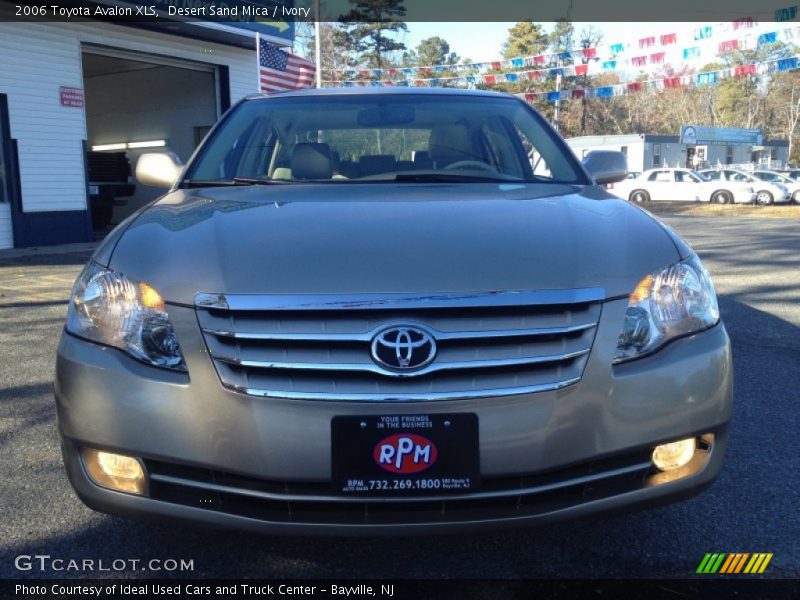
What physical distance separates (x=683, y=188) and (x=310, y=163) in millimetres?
29798

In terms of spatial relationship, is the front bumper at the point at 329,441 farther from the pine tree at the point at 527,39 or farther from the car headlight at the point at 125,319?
the pine tree at the point at 527,39

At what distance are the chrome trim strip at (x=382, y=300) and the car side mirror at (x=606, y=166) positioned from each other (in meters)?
1.72

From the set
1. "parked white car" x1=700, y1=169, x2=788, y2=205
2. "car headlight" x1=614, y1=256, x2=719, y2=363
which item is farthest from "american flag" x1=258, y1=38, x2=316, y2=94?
"parked white car" x1=700, y1=169, x2=788, y2=205

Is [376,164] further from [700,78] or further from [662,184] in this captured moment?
[662,184]

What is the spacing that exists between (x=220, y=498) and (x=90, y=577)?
0.64 m

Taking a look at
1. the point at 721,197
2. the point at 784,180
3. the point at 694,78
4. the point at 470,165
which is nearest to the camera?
the point at 470,165

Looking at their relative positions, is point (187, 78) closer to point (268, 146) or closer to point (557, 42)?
point (268, 146)

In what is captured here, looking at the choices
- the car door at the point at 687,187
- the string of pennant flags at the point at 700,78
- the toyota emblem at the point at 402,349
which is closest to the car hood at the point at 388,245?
the toyota emblem at the point at 402,349

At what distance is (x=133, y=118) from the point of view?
17438 mm

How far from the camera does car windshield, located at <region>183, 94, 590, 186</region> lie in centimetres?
314

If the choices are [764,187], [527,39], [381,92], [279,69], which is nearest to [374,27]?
[527,39]

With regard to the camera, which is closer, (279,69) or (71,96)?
(71,96)

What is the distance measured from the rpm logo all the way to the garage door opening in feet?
47.3

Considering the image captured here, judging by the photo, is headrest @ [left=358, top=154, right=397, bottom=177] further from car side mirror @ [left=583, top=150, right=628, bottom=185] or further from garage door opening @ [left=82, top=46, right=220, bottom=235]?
garage door opening @ [left=82, top=46, right=220, bottom=235]
